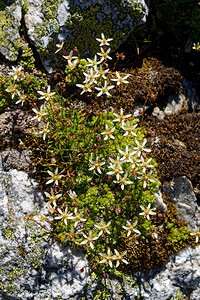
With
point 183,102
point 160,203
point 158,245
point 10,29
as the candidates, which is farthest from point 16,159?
point 183,102

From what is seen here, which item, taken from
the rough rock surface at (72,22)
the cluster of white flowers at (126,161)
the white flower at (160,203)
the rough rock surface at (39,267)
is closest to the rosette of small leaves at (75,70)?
the rough rock surface at (72,22)

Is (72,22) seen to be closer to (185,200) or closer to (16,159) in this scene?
(16,159)

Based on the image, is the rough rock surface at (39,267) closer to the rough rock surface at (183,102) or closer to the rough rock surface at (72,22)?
the rough rock surface at (72,22)

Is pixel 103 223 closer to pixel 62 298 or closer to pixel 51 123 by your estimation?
pixel 62 298

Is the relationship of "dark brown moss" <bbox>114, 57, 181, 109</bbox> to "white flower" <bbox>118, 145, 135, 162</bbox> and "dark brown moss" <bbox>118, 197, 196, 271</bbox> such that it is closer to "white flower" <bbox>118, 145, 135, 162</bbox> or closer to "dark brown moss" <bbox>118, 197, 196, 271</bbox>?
"white flower" <bbox>118, 145, 135, 162</bbox>

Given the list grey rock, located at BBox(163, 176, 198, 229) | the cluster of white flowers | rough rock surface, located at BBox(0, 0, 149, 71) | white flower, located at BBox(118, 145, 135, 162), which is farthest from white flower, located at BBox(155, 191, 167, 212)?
rough rock surface, located at BBox(0, 0, 149, 71)

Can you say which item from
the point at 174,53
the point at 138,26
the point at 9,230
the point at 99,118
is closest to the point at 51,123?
the point at 99,118
